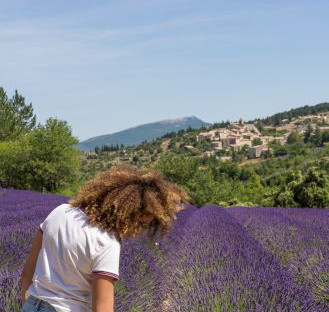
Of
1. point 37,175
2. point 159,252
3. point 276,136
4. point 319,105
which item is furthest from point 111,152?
point 159,252

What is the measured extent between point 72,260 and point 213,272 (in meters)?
2.30

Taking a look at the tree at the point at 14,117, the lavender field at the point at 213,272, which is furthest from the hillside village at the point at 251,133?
the lavender field at the point at 213,272

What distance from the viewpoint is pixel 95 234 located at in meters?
1.89

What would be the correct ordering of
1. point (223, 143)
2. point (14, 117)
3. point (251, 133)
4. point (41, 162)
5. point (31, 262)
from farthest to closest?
1. point (251, 133)
2. point (223, 143)
3. point (14, 117)
4. point (41, 162)
5. point (31, 262)

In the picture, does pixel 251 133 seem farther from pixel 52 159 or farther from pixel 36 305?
pixel 36 305

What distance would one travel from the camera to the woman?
6.07 ft

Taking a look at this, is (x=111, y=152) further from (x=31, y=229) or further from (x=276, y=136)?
(x=31, y=229)

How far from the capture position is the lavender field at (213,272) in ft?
10.8

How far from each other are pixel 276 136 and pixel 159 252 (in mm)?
142801

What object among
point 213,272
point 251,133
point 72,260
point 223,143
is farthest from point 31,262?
point 251,133

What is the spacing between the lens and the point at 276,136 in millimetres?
145625

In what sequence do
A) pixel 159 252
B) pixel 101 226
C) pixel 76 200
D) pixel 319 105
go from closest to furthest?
pixel 101 226, pixel 76 200, pixel 159 252, pixel 319 105

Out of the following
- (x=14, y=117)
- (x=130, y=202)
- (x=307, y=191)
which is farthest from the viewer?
(x=14, y=117)

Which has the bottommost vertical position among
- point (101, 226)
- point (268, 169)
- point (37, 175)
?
point (268, 169)
